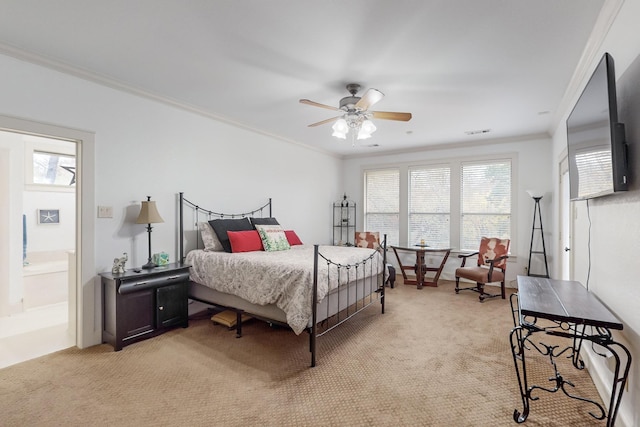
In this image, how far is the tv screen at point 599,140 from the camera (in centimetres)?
160

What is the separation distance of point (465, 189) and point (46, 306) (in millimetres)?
6849

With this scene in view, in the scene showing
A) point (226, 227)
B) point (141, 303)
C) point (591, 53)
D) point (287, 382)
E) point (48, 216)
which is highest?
point (591, 53)

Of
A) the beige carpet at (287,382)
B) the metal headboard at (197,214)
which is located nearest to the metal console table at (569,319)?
the beige carpet at (287,382)

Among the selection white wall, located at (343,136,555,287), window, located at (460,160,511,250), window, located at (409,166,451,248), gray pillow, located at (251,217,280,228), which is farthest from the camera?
window, located at (409,166,451,248)

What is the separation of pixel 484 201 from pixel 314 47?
177 inches

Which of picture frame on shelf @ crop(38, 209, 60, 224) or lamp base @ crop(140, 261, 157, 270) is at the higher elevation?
picture frame on shelf @ crop(38, 209, 60, 224)

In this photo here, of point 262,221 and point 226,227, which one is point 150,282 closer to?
point 226,227

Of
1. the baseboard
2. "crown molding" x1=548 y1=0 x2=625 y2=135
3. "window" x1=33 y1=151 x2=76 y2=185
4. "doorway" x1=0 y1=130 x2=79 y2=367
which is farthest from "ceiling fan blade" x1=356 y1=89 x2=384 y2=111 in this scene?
"window" x1=33 y1=151 x2=76 y2=185

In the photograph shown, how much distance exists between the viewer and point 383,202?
261 inches

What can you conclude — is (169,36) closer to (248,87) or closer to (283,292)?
(248,87)

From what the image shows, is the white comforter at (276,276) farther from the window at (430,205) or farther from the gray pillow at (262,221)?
the window at (430,205)

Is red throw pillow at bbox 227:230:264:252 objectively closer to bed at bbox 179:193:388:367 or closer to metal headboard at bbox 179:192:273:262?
bed at bbox 179:193:388:367

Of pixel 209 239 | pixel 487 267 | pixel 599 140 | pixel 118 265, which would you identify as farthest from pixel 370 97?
pixel 487 267

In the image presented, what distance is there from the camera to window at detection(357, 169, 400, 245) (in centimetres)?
648
